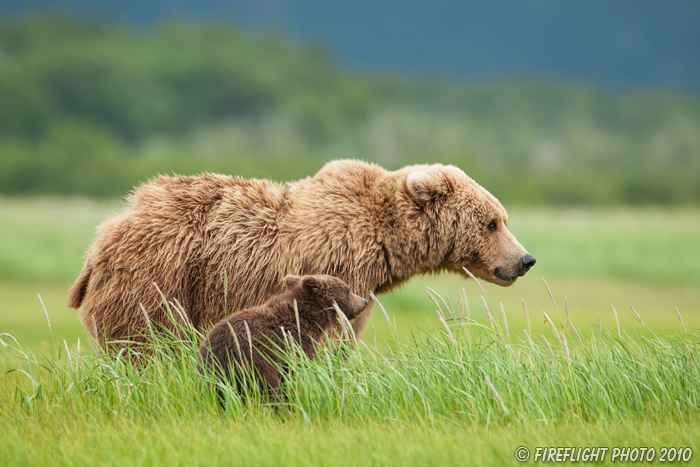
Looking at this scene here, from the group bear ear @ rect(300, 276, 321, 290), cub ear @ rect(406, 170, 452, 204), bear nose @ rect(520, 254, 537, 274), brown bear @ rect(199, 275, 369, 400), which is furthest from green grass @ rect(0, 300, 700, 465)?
cub ear @ rect(406, 170, 452, 204)

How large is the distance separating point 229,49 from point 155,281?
344 ft

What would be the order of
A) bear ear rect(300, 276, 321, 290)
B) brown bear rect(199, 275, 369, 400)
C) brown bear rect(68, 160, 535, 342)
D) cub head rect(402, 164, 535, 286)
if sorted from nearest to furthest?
1. brown bear rect(199, 275, 369, 400)
2. bear ear rect(300, 276, 321, 290)
3. brown bear rect(68, 160, 535, 342)
4. cub head rect(402, 164, 535, 286)

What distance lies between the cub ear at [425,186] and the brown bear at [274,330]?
102 cm

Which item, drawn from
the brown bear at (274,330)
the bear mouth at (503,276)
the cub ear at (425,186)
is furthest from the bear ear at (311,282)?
the bear mouth at (503,276)

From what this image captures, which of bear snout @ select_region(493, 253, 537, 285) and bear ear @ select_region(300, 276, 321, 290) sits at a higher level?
bear ear @ select_region(300, 276, 321, 290)

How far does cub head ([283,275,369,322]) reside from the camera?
4.35 meters

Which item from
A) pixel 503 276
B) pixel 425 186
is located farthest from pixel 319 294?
pixel 503 276

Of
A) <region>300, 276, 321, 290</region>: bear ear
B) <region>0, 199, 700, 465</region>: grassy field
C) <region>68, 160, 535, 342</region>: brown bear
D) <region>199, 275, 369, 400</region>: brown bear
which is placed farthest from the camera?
<region>68, 160, 535, 342</region>: brown bear

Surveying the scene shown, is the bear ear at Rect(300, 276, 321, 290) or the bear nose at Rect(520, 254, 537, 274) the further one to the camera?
the bear nose at Rect(520, 254, 537, 274)

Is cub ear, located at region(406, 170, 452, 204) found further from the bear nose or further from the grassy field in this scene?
the grassy field

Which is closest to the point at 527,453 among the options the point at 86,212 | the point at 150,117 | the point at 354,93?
the point at 86,212

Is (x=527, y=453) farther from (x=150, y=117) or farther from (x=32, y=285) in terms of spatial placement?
(x=150, y=117)

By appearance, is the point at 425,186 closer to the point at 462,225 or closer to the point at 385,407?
the point at 462,225

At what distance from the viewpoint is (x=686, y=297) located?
16.2 meters
